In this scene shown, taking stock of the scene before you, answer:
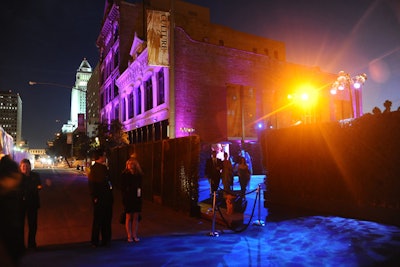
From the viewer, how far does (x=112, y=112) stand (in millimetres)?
47500

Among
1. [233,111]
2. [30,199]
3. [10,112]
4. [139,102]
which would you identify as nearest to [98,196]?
[30,199]

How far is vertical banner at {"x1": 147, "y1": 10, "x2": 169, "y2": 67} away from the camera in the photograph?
75.8ft

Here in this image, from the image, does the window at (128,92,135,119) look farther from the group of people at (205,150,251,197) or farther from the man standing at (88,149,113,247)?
the man standing at (88,149,113,247)

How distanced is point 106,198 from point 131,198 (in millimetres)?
595

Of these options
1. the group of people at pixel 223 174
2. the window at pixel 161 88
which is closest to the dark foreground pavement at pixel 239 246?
the group of people at pixel 223 174

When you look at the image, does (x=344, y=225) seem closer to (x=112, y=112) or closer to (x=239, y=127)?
(x=239, y=127)

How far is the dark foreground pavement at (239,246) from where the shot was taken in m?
6.15

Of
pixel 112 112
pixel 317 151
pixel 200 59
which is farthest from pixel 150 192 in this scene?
pixel 112 112

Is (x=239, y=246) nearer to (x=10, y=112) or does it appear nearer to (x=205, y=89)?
(x=205, y=89)

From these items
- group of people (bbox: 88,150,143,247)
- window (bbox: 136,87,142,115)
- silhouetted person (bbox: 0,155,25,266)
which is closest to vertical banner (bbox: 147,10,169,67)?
window (bbox: 136,87,142,115)

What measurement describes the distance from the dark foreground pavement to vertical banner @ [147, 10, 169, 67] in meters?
16.3

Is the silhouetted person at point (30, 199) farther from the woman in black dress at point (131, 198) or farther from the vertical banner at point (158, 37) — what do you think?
the vertical banner at point (158, 37)

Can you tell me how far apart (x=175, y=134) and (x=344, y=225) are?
59.4ft

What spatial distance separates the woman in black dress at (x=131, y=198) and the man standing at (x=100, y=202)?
44cm
